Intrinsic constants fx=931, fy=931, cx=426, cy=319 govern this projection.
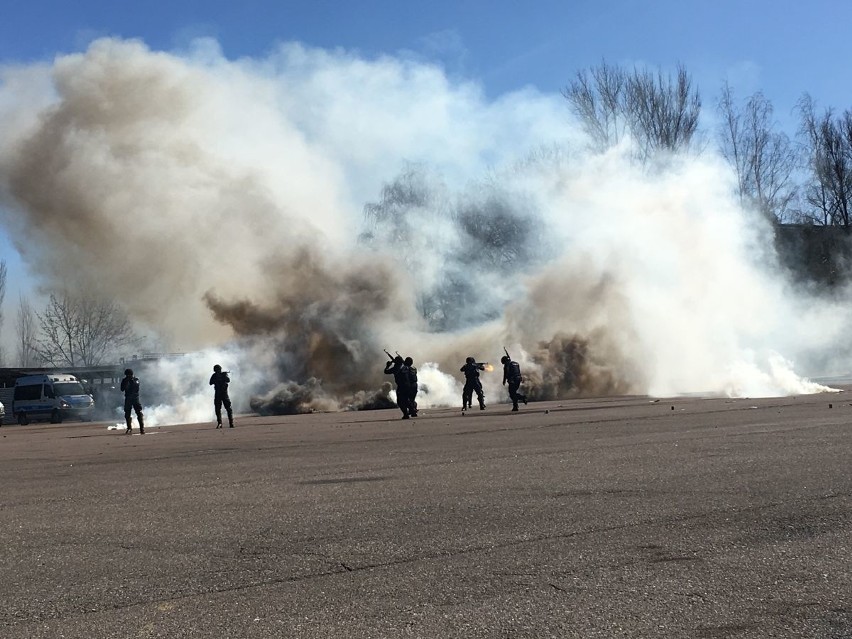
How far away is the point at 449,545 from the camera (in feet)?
22.2

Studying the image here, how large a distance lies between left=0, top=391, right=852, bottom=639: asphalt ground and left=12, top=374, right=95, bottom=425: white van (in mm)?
30378

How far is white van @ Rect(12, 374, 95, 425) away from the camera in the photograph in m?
41.7

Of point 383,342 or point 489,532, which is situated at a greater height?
point 383,342

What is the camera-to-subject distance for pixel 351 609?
5258 millimetres

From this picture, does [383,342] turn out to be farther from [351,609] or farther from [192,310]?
[351,609]

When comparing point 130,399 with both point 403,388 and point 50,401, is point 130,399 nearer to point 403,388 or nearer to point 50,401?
point 403,388

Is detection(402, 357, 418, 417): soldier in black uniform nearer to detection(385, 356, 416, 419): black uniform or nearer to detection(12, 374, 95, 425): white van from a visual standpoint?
detection(385, 356, 416, 419): black uniform

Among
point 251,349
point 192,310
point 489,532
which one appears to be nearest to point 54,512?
point 489,532

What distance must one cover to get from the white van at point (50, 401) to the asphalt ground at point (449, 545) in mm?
30378

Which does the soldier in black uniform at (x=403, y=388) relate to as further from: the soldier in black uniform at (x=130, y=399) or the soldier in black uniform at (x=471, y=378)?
the soldier in black uniform at (x=130, y=399)

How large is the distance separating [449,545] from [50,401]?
38.9 m

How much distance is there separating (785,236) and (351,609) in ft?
175

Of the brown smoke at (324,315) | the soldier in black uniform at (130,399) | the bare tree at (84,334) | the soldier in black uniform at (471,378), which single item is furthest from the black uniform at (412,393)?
the bare tree at (84,334)

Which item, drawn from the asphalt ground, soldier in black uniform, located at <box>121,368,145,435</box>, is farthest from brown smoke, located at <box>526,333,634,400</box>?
the asphalt ground
